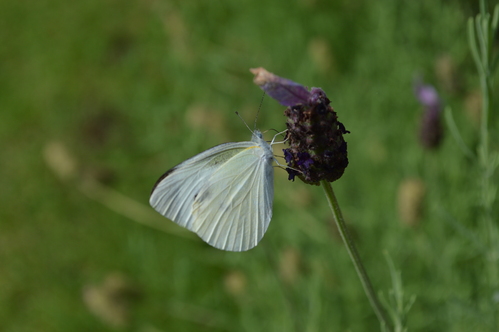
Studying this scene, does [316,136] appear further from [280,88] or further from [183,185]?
[183,185]

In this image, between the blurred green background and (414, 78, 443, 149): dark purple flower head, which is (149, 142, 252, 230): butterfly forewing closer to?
the blurred green background

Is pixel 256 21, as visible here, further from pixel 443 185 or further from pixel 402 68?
pixel 443 185

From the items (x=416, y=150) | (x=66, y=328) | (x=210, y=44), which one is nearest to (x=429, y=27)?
(x=416, y=150)

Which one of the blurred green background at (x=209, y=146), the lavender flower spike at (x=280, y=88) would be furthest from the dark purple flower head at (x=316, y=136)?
the blurred green background at (x=209, y=146)

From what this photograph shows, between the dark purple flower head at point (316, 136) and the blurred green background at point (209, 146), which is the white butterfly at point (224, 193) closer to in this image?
the dark purple flower head at point (316, 136)

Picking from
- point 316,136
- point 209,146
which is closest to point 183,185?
point 316,136

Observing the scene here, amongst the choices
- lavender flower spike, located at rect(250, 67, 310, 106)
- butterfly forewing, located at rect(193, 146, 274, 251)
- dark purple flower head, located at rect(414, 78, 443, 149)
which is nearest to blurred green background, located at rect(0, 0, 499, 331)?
dark purple flower head, located at rect(414, 78, 443, 149)
